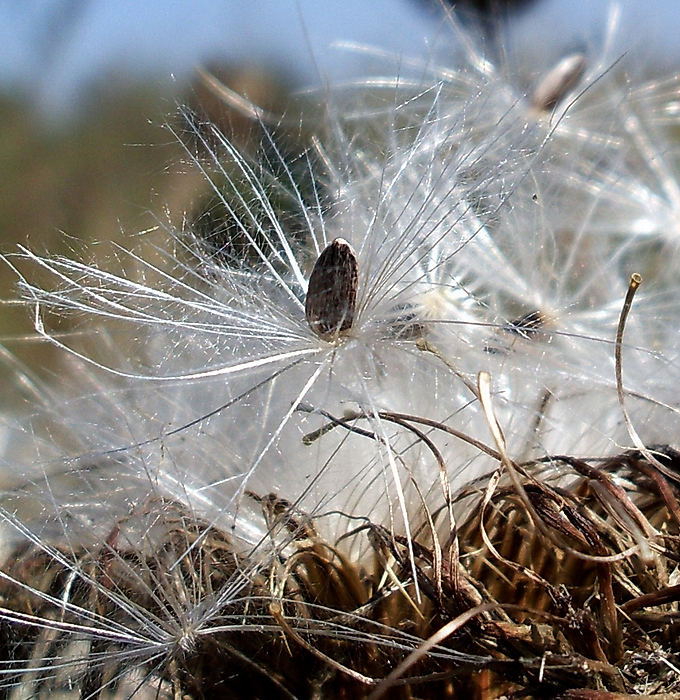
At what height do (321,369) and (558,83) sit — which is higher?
(558,83)

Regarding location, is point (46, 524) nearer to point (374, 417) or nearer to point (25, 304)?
point (25, 304)

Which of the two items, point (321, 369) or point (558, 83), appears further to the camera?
point (558, 83)

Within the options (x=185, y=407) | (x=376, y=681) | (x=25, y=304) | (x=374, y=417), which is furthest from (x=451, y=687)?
(x=25, y=304)

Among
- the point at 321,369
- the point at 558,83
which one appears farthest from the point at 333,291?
the point at 558,83

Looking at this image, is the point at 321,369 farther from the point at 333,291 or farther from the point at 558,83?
the point at 558,83

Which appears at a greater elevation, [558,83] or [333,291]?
[558,83]

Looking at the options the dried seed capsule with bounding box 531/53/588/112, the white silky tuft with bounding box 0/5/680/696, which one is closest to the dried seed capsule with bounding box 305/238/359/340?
the white silky tuft with bounding box 0/5/680/696
